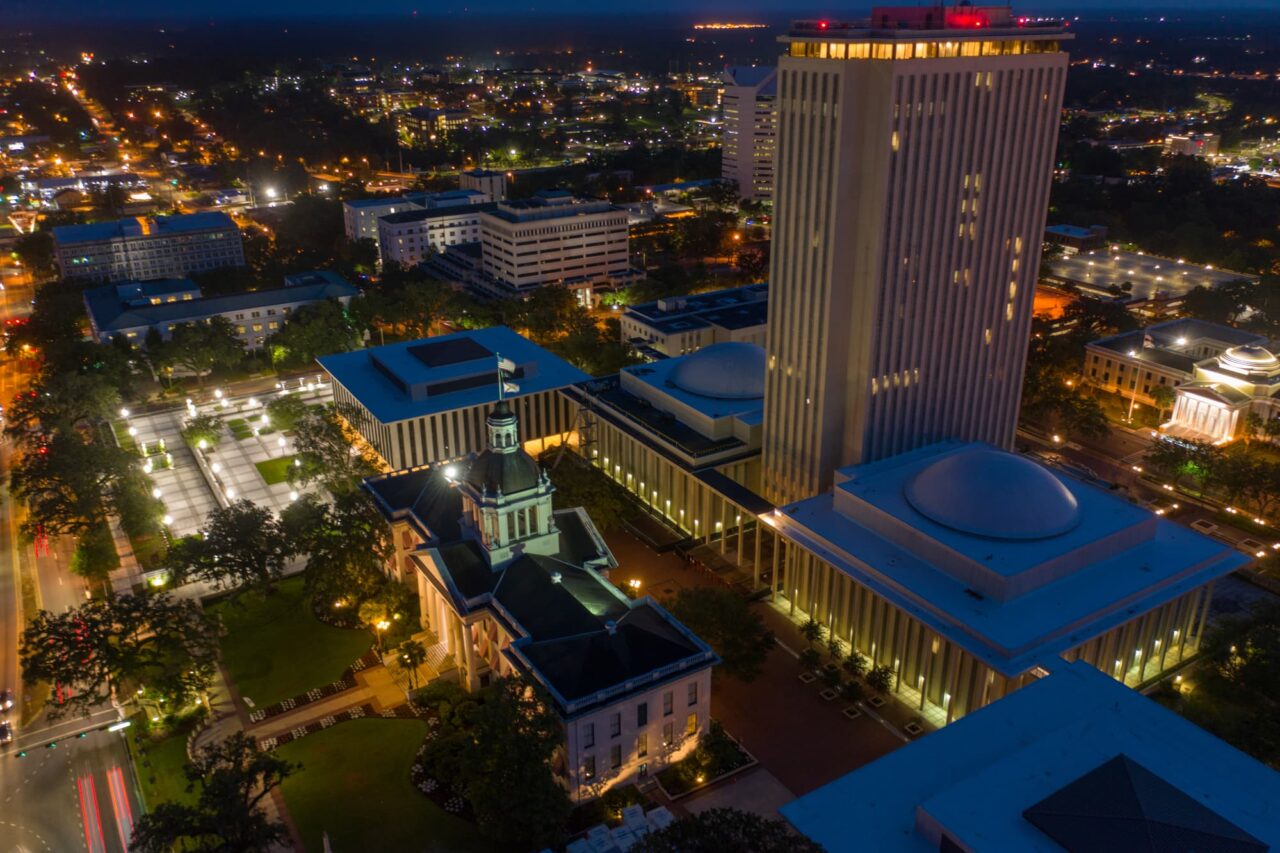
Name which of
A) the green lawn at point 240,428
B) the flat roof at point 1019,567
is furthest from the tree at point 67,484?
the flat roof at point 1019,567

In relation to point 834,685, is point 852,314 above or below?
above

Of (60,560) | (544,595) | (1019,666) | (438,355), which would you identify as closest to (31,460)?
(60,560)

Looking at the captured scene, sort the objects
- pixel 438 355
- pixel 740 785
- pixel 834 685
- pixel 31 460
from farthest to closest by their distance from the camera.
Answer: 1. pixel 438 355
2. pixel 31 460
3. pixel 834 685
4. pixel 740 785

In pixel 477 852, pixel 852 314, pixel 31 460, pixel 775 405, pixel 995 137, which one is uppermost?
pixel 995 137

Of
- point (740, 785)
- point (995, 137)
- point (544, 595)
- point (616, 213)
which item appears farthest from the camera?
point (616, 213)

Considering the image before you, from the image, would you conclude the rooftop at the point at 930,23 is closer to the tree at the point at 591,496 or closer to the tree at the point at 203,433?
the tree at the point at 591,496

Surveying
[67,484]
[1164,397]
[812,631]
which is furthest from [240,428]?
[1164,397]

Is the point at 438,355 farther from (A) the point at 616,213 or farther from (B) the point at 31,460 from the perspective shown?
(A) the point at 616,213

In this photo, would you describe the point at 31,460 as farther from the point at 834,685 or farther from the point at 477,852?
the point at 834,685

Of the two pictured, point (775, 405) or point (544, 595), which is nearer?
point (544, 595)
